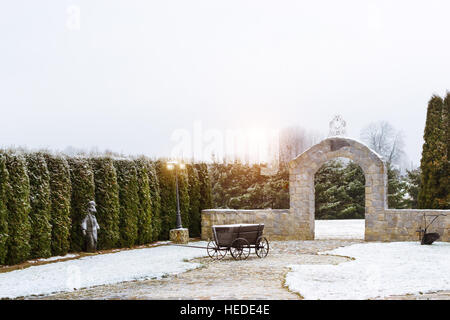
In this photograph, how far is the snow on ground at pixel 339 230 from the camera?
16.5 m

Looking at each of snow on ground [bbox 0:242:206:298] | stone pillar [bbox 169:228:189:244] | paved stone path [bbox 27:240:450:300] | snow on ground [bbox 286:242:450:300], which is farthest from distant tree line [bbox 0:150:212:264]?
snow on ground [bbox 286:242:450:300]

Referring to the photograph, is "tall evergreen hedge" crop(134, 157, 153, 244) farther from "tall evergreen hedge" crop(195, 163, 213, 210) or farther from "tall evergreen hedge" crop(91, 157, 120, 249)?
"tall evergreen hedge" crop(195, 163, 213, 210)

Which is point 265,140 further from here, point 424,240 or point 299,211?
point 424,240

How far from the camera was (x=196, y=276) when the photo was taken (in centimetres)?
901

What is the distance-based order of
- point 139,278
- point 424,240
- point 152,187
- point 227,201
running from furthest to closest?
point 227,201, point 152,187, point 424,240, point 139,278

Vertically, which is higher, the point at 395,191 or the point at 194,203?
the point at 395,191

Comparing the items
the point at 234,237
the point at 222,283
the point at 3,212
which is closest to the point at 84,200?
the point at 3,212

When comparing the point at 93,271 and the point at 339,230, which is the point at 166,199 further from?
the point at 339,230

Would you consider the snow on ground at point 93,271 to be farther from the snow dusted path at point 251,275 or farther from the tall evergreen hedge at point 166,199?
the tall evergreen hedge at point 166,199

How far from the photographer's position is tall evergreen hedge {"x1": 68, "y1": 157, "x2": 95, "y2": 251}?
508 inches

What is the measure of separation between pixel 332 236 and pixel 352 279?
859cm

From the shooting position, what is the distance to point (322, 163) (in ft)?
50.7

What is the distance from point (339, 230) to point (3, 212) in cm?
1191
